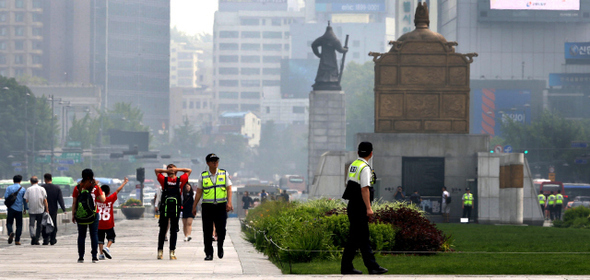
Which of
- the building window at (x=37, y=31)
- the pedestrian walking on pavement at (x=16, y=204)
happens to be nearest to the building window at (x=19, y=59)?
the building window at (x=37, y=31)

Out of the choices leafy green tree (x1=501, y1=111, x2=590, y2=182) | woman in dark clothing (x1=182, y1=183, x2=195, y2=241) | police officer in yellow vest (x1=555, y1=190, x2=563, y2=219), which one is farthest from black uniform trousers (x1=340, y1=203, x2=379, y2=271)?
leafy green tree (x1=501, y1=111, x2=590, y2=182)

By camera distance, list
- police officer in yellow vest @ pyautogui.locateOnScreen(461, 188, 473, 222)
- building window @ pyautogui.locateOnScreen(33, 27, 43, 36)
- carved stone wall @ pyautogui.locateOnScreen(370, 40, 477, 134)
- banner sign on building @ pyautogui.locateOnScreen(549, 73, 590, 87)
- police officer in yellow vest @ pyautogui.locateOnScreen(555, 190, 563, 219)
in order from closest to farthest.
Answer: police officer in yellow vest @ pyautogui.locateOnScreen(461, 188, 473, 222)
carved stone wall @ pyautogui.locateOnScreen(370, 40, 477, 134)
police officer in yellow vest @ pyautogui.locateOnScreen(555, 190, 563, 219)
banner sign on building @ pyautogui.locateOnScreen(549, 73, 590, 87)
building window @ pyautogui.locateOnScreen(33, 27, 43, 36)

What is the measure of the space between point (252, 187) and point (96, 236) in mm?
55573

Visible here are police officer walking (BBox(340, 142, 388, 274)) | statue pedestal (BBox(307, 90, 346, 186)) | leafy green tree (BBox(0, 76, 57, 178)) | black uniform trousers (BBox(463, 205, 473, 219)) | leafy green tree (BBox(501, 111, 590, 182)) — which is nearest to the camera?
police officer walking (BBox(340, 142, 388, 274))

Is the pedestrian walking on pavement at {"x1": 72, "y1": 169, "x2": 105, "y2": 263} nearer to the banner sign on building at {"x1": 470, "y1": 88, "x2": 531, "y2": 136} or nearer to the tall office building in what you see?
the banner sign on building at {"x1": 470, "y1": 88, "x2": 531, "y2": 136}

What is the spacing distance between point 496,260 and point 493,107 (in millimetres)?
100714

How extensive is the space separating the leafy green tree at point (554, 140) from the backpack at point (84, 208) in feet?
227

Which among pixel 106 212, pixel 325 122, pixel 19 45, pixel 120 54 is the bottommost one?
pixel 106 212

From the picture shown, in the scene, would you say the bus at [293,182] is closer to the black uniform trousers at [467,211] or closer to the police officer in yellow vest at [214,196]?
the black uniform trousers at [467,211]

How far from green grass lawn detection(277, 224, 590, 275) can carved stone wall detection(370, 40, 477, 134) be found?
13199mm

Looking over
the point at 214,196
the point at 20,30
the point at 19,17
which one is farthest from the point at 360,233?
the point at 20,30

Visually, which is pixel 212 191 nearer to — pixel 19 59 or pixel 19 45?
pixel 19 45

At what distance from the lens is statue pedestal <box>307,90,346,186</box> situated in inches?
2247

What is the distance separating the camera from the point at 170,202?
16.0m
